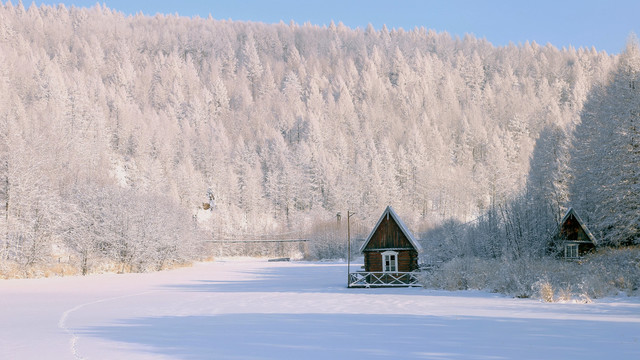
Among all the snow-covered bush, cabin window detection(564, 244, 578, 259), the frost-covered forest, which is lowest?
the snow-covered bush

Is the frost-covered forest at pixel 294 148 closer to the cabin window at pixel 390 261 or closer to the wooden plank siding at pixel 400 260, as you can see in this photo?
the wooden plank siding at pixel 400 260

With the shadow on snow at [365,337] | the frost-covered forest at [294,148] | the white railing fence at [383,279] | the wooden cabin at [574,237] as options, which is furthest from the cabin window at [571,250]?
the shadow on snow at [365,337]

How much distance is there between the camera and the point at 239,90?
184 metres

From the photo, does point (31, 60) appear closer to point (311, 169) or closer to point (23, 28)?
point (23, 28)

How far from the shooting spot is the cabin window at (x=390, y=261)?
34.9m

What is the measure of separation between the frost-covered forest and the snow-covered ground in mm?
14451

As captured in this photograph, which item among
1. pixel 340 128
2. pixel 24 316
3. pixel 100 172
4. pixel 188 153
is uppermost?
pixel 340 128

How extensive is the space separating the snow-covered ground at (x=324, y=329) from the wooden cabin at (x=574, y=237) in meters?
20.2

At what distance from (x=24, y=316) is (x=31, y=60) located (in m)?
144

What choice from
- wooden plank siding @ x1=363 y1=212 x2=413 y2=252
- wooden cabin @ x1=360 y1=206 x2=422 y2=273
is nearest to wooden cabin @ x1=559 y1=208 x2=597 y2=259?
wooden cabin @ x1=360 y1=206 x2=422 y2=273

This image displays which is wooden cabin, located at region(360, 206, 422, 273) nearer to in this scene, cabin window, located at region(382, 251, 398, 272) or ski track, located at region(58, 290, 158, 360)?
cabin window, located at region(382, 251, 398, 272)

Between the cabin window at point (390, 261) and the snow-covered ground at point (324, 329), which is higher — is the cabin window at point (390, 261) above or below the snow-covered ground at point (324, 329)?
above

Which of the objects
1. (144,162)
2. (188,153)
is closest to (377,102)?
(188,153)

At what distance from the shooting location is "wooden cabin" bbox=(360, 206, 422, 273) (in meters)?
34.8
